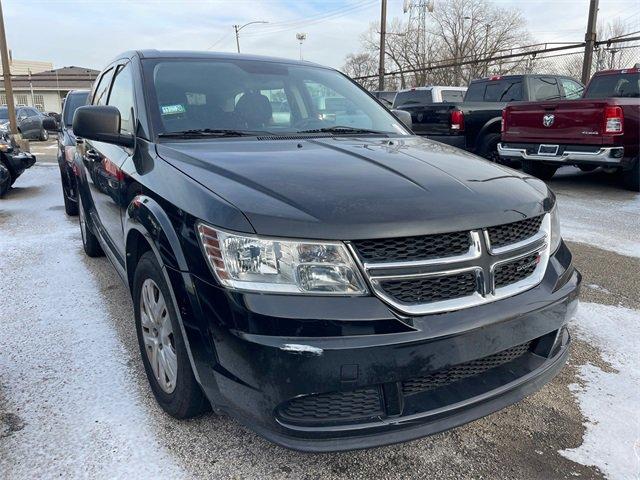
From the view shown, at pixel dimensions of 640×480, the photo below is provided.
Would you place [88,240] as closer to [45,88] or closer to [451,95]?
[451,95]

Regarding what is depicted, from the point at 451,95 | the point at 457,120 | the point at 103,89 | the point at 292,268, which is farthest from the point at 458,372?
the point at 451,95

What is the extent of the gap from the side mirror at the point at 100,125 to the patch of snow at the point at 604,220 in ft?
15.1

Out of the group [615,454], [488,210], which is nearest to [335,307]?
[488,210]

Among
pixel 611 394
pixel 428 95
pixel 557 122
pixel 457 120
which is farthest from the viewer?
pixel 428 95

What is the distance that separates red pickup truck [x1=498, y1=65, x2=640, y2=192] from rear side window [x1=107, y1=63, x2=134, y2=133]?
653 cm

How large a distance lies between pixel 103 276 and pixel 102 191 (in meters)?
1.22

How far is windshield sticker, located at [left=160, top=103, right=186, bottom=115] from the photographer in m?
2.88

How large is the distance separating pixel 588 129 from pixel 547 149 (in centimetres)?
72

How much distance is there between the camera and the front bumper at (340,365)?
176 centimetres

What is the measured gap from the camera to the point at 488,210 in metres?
2.05

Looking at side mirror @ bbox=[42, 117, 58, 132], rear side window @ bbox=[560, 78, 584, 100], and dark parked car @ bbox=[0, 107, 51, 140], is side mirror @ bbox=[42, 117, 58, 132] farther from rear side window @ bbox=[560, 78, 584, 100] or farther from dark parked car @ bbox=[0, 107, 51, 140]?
dark parked car @ bbox=[0, 107, 51, 140]

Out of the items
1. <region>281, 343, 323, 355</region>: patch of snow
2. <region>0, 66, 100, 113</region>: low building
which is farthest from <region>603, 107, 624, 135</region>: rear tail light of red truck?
<region>0, 66, 100, 113</region>: low building

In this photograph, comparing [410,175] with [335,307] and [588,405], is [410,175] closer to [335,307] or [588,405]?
[335,307]

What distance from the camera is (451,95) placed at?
44.3 ft
